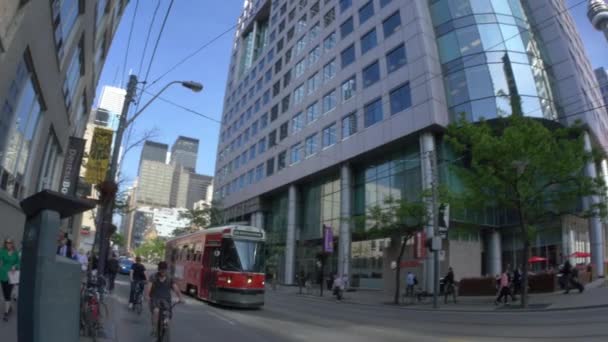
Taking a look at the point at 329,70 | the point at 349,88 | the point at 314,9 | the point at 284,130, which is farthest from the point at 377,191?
the point at 314,9

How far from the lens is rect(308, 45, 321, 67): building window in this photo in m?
47.3

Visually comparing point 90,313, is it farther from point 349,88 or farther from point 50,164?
point 349,88

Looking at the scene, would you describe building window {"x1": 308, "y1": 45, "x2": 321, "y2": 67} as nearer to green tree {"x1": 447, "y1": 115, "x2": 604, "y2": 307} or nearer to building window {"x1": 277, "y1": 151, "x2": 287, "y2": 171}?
building window {"x1": 277, "y1": 151, "x2": 287, "y2": 171}

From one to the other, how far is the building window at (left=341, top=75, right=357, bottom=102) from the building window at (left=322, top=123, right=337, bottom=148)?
8.89 feet

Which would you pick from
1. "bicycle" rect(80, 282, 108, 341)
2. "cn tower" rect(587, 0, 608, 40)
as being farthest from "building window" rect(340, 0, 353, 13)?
"cn tower" rect(587, 0, 608, 40)

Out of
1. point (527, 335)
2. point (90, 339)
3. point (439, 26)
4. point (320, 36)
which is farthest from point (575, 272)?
point (320, 36)

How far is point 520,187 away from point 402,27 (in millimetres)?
18537

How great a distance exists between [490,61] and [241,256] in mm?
23560

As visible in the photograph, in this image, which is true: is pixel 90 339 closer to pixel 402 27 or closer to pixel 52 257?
pixel 52 257

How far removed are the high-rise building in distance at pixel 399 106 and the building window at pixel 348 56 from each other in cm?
16

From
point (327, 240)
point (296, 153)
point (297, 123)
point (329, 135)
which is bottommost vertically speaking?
point (327, 240)

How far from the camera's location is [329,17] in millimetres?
46594

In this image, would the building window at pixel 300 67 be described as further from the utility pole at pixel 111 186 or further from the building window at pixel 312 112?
the utility pole at pixel 111 186

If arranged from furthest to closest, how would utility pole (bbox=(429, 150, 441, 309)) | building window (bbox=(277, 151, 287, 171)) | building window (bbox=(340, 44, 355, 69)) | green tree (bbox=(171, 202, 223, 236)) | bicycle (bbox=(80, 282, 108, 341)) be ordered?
green tree (bbox=(171, 202, 223, 236)), building window (bbox=(277, 151, 287, 171)), building window (bbox=(340, 44, 355, 69)), utility pole (bbox=(429, 150, 441, 309)), bicycle (bbox=(80, 282, 108, 341))
